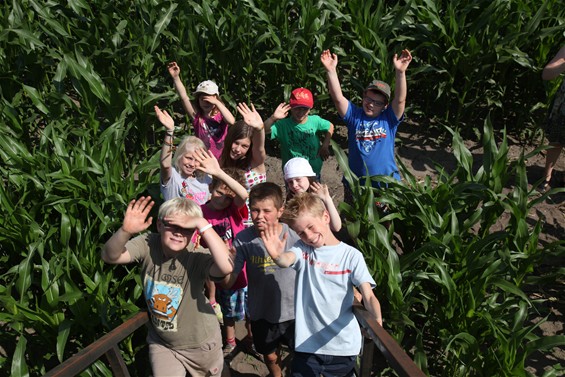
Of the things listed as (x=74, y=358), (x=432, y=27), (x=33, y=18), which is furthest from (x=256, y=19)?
(x=74, y=358)

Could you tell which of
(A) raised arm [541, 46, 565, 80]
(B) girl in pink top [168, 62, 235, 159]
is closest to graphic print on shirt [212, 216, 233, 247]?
(B) girl in pink top [168, 62, 235, 159]

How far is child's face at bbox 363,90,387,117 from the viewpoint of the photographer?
13.8ft

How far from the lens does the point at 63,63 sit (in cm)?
537

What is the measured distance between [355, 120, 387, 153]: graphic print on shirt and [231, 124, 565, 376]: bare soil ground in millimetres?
519

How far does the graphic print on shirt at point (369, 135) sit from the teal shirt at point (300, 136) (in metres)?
0.25

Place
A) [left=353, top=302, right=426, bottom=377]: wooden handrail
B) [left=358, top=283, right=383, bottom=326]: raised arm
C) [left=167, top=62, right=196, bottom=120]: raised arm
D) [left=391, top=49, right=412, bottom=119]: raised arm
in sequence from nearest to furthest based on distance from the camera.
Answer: [left=353, top=302, right=426, bottom=377]: wooden handrail → [left=358, top=283, right=383, bottom=326]: raised arm → [left=391, top=49, right=412, bottom=119]: raised arm → [left=167, top=62, right=196, bottom=120]: raised arm

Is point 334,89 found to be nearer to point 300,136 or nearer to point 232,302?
point 300,136

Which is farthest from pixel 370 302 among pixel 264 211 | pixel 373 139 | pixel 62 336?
pixel 373 139

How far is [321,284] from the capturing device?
112 inches

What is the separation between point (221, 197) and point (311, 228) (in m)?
0.81

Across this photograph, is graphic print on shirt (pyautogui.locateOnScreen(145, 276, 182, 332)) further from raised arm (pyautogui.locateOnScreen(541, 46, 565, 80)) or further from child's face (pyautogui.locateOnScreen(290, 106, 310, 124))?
raised arm (pyautogui.locateOnScreen(541, 46, 565, 80))

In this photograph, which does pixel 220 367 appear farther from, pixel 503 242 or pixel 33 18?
pixel 33 18

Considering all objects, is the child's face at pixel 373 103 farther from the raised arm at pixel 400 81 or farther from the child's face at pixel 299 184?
the child's face at pixel 299 184

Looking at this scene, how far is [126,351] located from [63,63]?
269cm
